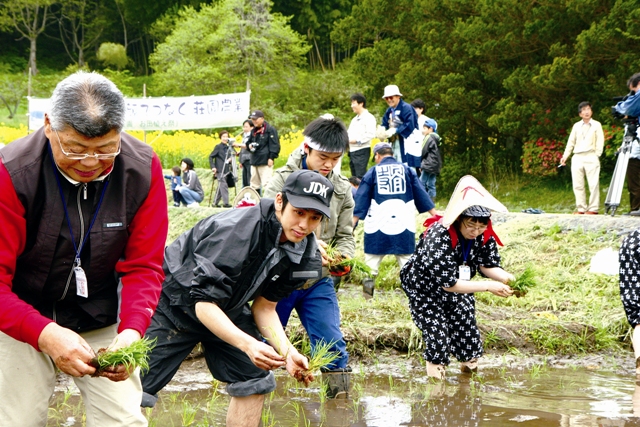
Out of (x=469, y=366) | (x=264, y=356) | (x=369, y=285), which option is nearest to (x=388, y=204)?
(x=369, y=285)

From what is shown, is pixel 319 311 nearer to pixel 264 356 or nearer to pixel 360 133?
pixel 264 356

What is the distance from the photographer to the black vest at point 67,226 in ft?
9.46

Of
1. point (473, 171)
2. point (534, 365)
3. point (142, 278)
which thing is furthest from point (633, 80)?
point (473, 171)

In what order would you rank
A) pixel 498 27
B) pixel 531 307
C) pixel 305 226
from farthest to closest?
1. pixel 498 27
2. pixel 531 307
3. pixel 305 226

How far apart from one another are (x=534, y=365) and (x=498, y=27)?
11082mm

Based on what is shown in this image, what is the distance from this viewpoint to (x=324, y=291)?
5289 millimetres

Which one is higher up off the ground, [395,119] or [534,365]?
[395,119]

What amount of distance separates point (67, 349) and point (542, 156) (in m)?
14.8

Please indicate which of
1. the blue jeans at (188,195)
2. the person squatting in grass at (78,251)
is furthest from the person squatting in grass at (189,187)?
the person squatting in grass at (78,251)

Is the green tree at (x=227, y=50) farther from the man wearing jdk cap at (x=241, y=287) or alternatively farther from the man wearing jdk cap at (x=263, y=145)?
the man wearing jdk cap at (x=241, y=287)

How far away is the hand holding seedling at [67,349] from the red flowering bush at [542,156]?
47.9ft

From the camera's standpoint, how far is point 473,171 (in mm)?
19250

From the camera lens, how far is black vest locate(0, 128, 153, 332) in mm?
2883

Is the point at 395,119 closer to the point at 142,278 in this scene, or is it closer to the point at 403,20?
the point at 403,20
